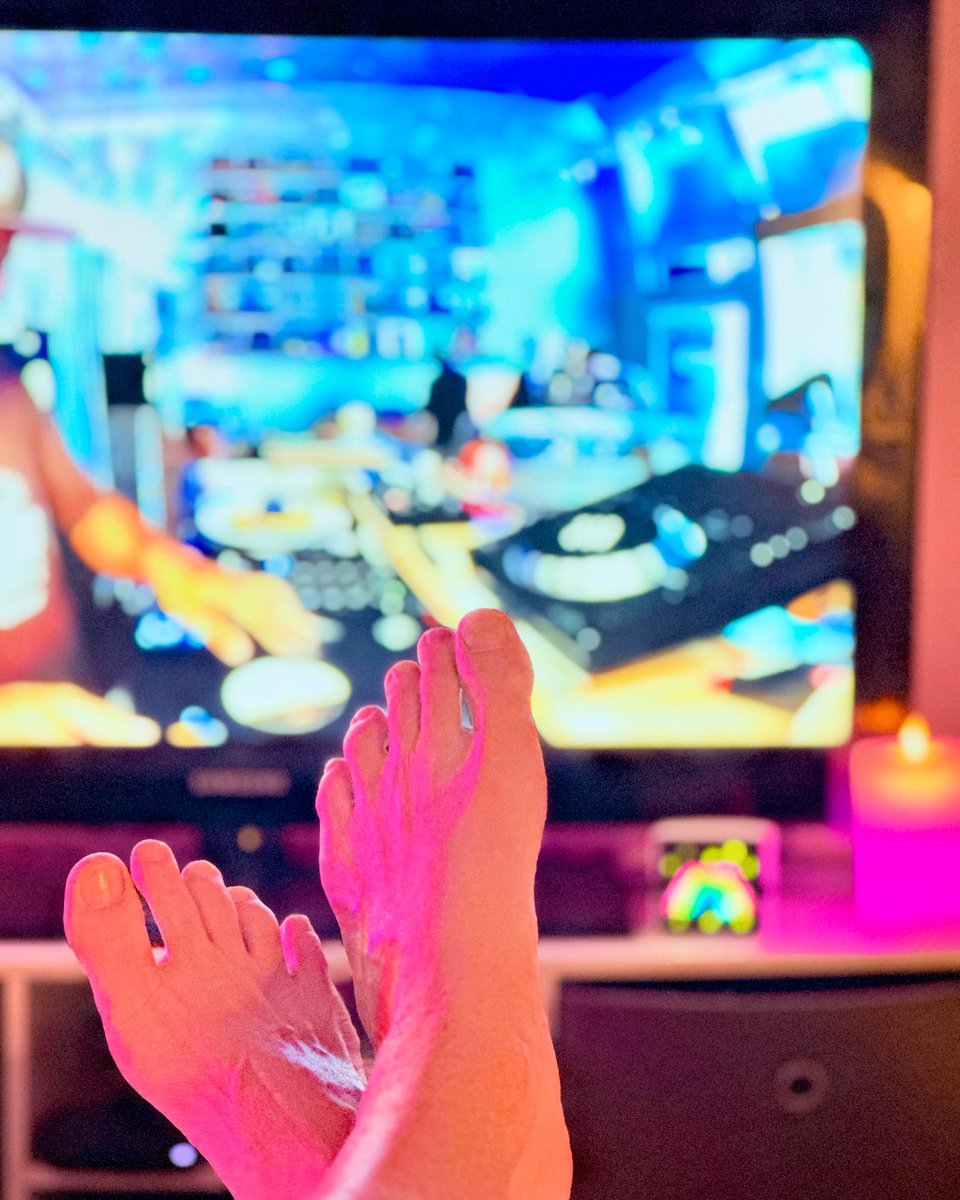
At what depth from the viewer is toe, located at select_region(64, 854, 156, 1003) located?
996 millimetres

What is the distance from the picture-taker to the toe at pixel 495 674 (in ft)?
3.45

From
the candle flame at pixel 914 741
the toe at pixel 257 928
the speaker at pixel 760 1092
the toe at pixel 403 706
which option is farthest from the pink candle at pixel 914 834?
the toe at pixel 257 928

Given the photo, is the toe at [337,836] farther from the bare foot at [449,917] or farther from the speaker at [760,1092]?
the speaker at [760,1092]

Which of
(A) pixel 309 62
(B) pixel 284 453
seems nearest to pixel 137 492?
(B) pixel 284 453

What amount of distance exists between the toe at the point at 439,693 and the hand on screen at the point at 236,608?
0.56 ft

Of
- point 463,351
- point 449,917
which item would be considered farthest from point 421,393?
point 449,917

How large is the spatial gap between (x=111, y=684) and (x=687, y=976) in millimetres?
674

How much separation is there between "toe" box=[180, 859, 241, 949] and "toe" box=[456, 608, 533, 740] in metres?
0.32

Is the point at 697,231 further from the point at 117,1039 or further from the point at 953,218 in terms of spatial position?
the point at 117,1039

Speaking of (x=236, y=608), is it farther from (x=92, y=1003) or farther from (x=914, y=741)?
(x=914, y=741)

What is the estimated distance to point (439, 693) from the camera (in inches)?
43.2

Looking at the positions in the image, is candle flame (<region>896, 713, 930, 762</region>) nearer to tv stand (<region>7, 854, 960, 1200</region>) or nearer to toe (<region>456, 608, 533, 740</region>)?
tv stand (<region>7, 854, 960, 1200</region>)

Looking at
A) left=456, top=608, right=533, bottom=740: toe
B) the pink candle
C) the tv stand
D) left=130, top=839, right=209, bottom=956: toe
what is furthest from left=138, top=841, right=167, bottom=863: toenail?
the pink candle

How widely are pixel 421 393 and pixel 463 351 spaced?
6 cm
